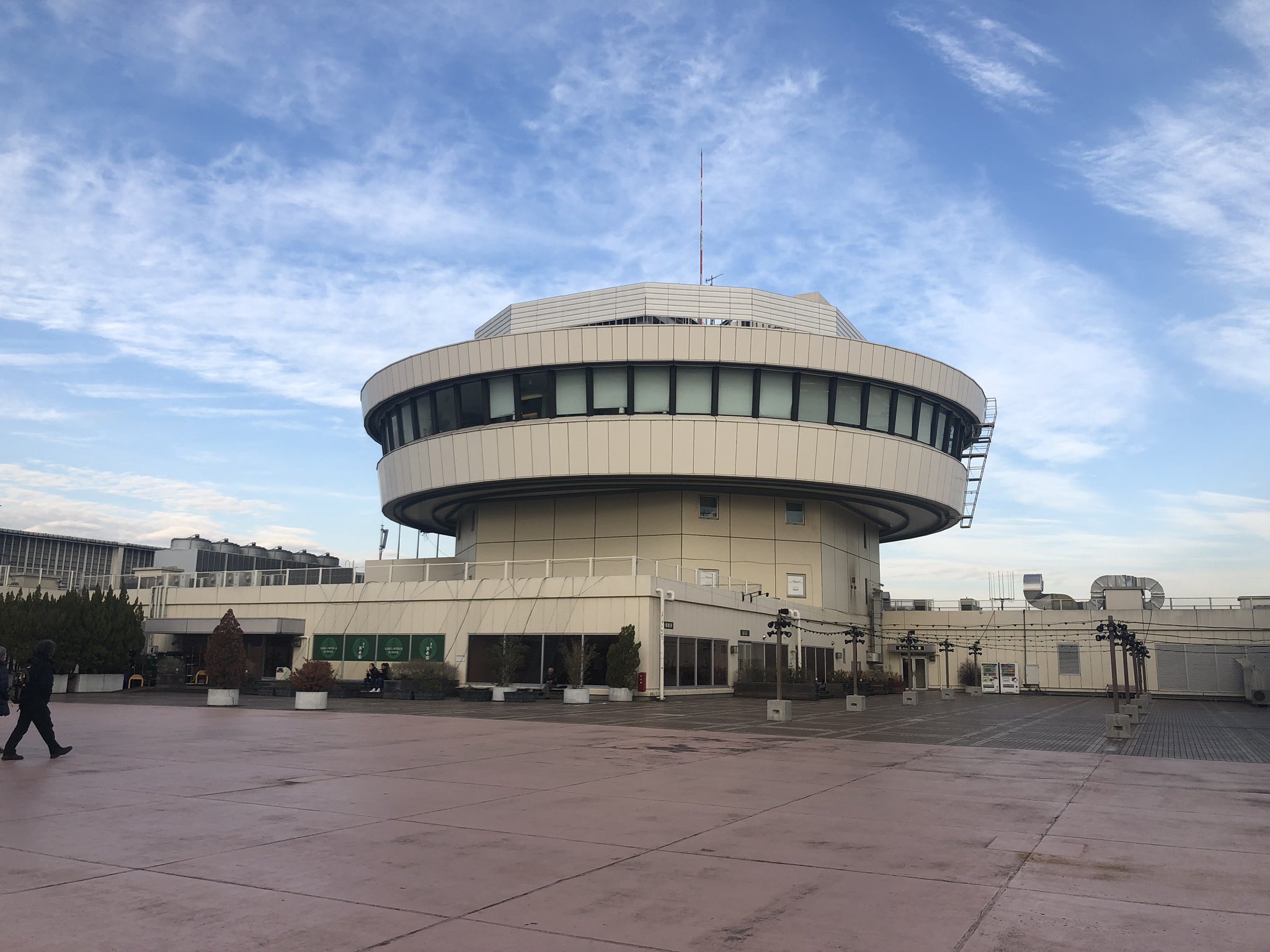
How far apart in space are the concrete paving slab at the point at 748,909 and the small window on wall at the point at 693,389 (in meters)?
39.3

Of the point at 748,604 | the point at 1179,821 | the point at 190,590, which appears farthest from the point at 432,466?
the point at 1179,821

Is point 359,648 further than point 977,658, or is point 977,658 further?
point 977,658

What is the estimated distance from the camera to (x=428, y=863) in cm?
804

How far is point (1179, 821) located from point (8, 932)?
1119cm

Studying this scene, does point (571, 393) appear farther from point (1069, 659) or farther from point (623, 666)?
point (1069, 659)

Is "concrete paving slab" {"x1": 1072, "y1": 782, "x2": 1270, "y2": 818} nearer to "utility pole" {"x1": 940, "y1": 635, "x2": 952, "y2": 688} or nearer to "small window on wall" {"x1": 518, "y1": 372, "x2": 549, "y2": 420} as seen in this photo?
"small window on wall" {"x1": 518, "y1": 372, "x2": 549, "y2": 420}

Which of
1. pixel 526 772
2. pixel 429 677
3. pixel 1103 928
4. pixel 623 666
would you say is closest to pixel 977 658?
pixel 623 666

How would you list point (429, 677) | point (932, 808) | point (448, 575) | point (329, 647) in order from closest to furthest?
point (932, 808), point (429, 677), point (329, 647), point (448, 575)

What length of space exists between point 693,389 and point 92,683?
29226 mm

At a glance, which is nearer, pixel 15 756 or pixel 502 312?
pixel 15 756

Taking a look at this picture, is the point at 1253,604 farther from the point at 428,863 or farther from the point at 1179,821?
the point at 428,863

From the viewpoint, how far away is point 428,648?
4388cm

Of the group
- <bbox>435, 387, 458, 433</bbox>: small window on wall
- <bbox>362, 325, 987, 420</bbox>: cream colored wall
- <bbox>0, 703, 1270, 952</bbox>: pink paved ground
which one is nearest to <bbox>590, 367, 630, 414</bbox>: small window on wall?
<bbox>362, 325, 987, 420</bbox>: cream colored wall

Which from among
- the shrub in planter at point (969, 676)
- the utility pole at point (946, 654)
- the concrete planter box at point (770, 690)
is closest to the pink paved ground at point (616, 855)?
the concrete planter box at point (770, 690)
